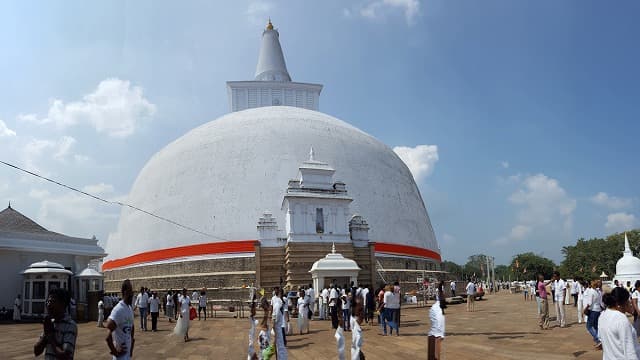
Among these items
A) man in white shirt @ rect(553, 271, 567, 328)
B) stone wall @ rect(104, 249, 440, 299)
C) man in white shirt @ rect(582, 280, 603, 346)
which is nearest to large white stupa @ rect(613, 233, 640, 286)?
stone wall @ rect(104, 249, 440, 299)

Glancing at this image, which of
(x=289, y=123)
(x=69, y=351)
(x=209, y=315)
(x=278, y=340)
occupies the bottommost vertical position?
(x=209, y=315)

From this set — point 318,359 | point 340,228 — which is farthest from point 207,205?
point 318,359

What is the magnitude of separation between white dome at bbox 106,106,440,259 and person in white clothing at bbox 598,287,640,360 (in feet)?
90.8

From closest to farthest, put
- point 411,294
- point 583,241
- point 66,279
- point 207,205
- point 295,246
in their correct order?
point 66,279, point 295,246, point 411,294, point 207,205, point 583,241

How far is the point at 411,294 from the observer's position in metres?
30.4

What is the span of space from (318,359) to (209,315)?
1511 centimetres

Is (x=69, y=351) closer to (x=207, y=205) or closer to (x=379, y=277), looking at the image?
(x=379, y=277)

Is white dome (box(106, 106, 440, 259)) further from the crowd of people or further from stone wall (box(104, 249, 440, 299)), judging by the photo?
the crowd of people

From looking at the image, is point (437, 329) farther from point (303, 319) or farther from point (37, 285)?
point (37, 285)

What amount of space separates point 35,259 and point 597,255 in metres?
65.5

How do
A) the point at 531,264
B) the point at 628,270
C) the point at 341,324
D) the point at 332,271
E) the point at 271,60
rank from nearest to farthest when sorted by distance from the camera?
the point at 341,324
the point at 332,271
the point at 628,270
the point at 271,60
the point at 531,264

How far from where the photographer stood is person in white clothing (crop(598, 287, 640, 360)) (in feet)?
16.7

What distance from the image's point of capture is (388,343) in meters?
13.0

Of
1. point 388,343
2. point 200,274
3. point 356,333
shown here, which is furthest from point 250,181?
point 356,333
